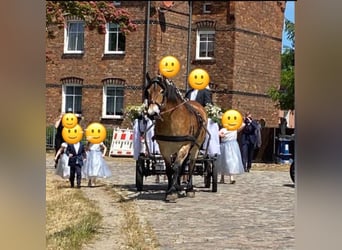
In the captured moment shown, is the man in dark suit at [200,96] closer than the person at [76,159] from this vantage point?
Yes

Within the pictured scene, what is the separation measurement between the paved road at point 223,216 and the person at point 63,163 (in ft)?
3.80

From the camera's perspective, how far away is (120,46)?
25750 mm

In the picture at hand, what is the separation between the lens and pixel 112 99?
25.7 metres

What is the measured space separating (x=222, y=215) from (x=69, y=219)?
2.07 metres

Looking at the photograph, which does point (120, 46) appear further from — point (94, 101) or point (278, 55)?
point (278, 55)

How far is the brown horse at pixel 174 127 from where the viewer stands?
859 cm

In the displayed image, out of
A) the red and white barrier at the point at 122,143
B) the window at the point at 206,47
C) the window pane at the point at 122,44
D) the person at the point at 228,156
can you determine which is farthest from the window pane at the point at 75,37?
the person at the point at 228,156

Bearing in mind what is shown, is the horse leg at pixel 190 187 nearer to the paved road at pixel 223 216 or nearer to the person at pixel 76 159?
the paved road at pixel 223 216

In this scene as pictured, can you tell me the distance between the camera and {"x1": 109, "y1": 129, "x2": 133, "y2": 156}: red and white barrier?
21828 mm

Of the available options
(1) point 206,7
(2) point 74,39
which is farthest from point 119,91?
(1) point 206,7

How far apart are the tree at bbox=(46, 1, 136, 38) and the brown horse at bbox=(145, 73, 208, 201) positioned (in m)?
1.53

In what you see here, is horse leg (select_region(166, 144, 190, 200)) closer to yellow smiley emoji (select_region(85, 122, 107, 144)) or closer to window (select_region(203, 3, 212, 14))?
yellow smiley emoji (select_region(85, 122, 107, 144))
